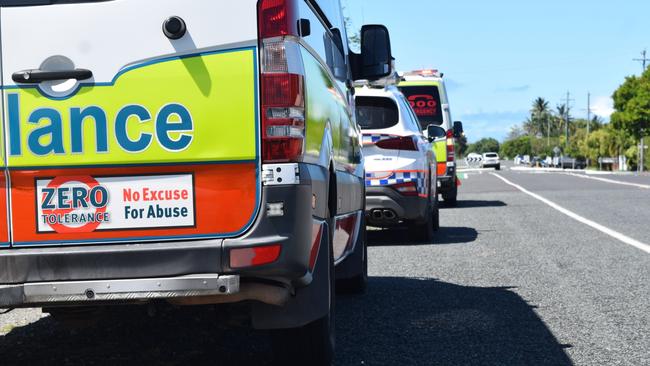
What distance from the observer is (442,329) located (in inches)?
244

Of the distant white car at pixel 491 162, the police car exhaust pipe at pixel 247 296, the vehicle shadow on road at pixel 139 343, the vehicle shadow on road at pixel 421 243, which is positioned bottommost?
the distant white car at pixel 491 162

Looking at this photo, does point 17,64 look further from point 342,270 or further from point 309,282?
point 342,270

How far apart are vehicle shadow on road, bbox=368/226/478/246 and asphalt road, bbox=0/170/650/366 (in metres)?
1.30

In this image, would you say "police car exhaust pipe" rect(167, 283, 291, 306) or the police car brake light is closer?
"police car exhaust pipe" rect(167, 283, 291, 306)

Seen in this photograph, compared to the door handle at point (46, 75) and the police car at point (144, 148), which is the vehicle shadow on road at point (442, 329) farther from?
the door handle at point (46, 75)

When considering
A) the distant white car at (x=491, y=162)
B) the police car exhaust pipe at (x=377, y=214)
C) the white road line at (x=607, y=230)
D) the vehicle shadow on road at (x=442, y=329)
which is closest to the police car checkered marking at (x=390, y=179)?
the police car exhaust pipe at (x=377, y=214)

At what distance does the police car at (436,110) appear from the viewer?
18875mm

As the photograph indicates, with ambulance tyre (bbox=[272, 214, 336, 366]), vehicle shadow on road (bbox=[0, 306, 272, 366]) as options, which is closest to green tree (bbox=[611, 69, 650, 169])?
vehicle shadow on road (bbox=[0, 306, 272, 366])

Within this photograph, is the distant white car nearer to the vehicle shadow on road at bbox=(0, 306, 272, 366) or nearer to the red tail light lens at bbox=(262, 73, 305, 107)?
the vehicle shadow on road at bbox=(0, 306, 272, 366)

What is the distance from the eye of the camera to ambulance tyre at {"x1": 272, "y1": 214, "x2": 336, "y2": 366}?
461cm

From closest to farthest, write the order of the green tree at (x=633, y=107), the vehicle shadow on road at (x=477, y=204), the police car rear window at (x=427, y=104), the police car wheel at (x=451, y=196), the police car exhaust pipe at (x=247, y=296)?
the police car exhaust pipe at (x=247, y=296) → the police car rear window at (x=427, y=104) → the police car wheel at (x=451, y=196) → the vehicle shadow on road at (x=477, y=204) → the green tree at (x=633, y=107)

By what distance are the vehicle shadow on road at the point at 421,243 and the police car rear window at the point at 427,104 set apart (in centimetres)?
469

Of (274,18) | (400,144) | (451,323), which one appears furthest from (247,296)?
(400,144)

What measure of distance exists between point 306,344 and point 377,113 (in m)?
7.02
